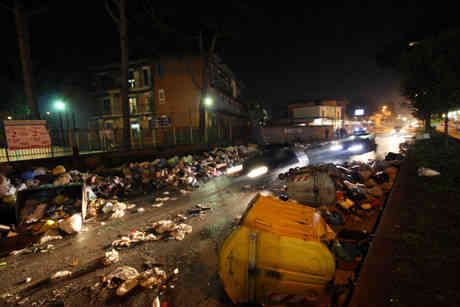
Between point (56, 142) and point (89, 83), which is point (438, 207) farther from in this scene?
point (89, 83)

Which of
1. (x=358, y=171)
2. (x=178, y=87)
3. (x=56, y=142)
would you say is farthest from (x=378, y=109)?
(x=56, y=142)

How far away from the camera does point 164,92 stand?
72.1 ft

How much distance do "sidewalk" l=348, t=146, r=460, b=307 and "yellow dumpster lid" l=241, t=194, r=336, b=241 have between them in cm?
59

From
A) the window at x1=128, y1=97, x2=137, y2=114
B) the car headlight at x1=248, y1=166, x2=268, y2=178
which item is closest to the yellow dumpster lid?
the car headlight at x1=248, y1=166, x2=268, y2=178

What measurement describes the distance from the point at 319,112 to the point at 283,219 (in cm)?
4449

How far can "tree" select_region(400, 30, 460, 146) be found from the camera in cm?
1014

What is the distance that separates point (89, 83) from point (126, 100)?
69.1ft

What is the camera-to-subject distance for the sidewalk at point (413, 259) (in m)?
1.82

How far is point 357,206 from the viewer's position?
4.30 metres

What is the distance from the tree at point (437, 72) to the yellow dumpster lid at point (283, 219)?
519 inches

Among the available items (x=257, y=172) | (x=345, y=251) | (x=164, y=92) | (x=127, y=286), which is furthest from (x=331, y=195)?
(x=164, y=92)

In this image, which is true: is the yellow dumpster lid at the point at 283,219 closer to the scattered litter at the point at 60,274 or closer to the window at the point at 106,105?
the scattered litter at the point at 60,274

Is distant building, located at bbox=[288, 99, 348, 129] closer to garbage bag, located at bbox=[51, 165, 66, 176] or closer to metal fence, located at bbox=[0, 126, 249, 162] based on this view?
metal fence, located at bbox=[0, 126, 249, 162]

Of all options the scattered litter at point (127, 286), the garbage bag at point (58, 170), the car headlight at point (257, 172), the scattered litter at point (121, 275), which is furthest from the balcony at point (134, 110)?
the scattered litter at point (127, 286)
